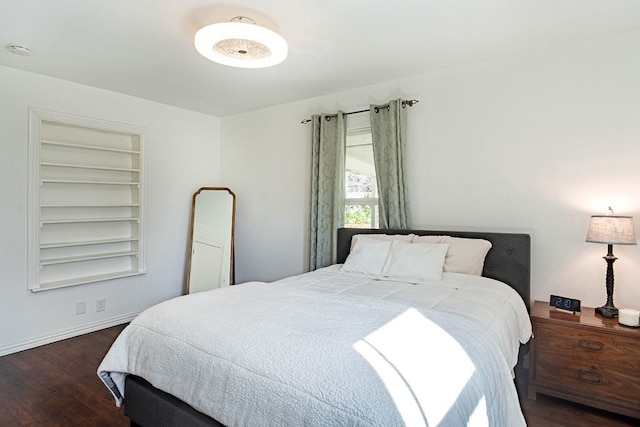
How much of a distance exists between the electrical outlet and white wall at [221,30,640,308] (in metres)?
3.26

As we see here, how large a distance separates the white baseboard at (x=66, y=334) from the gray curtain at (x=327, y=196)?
215 cm

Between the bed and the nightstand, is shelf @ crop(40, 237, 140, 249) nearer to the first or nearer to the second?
the bed

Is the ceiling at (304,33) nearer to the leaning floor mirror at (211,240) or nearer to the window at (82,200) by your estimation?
the window at (82,200)

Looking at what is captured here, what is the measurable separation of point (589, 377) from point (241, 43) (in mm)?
2911

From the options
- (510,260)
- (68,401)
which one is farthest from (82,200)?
(510,260)

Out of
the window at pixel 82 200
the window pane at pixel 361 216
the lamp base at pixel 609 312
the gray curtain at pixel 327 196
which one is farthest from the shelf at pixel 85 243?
the lamp base at pixel 609 312

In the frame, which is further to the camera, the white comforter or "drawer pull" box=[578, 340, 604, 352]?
"drawer pull" box=[578, 340, 604, 352]

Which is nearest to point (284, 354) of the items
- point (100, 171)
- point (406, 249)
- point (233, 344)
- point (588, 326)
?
point (233, 344)

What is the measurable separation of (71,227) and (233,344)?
3061mm

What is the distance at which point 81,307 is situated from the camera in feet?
11.6

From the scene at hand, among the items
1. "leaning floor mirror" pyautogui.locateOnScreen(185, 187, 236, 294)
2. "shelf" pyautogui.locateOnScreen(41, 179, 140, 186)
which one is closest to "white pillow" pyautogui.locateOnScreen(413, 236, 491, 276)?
"leaning floor mirror" pyautogui.locateOnScreen(185, 187, 236, 294)

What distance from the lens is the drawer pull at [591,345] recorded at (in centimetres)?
214

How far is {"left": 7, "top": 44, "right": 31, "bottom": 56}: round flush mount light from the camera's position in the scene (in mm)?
2620

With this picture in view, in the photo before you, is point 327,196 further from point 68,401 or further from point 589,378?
point 68,401
